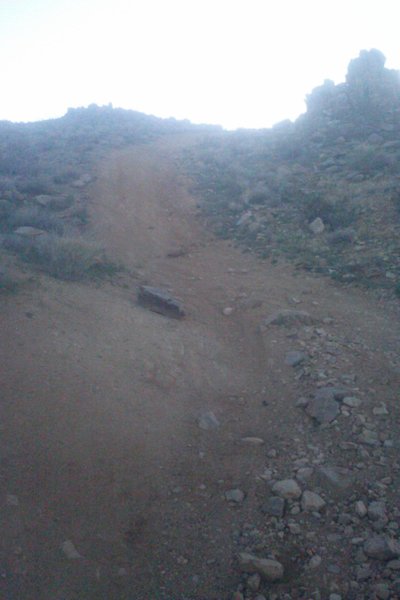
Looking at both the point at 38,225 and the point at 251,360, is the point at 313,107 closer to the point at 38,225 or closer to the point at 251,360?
the point at 38,225

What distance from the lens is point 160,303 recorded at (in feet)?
25.9

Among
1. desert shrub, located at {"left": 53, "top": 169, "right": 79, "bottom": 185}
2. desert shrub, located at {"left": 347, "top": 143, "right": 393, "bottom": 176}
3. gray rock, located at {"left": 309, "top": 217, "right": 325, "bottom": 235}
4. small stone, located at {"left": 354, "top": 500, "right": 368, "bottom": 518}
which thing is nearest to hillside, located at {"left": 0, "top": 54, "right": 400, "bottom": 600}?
small stone, located at {"left": 354, "top": 500, "right": 368, "bottom": 518}

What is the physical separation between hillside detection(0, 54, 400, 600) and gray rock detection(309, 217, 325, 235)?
0.12 m

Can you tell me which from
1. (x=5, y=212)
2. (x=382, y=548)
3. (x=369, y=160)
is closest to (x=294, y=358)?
(x=382, y=548)

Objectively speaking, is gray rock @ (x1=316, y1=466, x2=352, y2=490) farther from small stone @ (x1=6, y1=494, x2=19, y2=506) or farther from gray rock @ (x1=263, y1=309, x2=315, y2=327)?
gray rock @ (x1=263, y1=309, x2=315, y2=327)

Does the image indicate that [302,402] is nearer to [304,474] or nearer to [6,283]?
[304,474]

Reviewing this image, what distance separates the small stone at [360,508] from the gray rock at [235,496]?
95 centimetres

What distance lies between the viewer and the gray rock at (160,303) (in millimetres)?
7750

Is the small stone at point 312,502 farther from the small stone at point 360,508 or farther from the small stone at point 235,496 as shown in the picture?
the small stone at point 235,496

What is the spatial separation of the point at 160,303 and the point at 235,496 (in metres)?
4.17

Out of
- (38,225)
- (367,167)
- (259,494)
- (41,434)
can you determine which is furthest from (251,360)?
(367,167)

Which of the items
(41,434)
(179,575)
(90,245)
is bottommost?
(179,575)

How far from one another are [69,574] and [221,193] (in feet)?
43.2

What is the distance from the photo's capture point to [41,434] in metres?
4.46
